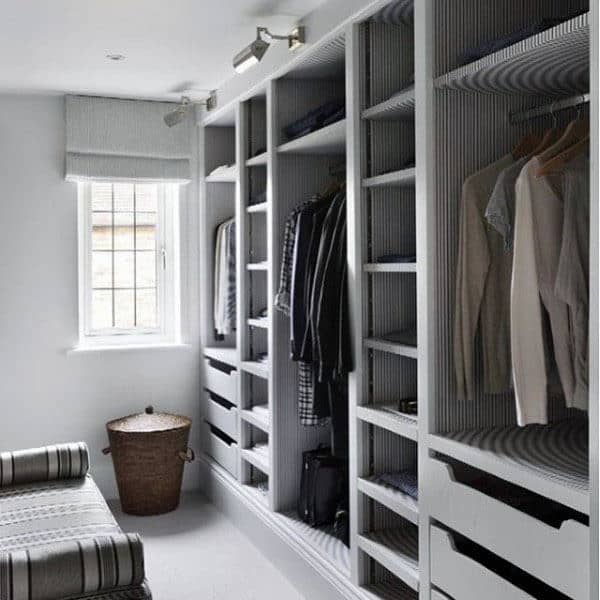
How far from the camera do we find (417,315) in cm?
251

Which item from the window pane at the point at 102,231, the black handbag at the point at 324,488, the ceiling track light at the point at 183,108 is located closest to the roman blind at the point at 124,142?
A: the window pane at the point at 102,231

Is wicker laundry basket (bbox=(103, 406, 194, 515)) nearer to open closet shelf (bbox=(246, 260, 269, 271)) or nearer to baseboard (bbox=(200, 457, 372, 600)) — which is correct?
baseboard (bbox=(200, 457, 372, 600))

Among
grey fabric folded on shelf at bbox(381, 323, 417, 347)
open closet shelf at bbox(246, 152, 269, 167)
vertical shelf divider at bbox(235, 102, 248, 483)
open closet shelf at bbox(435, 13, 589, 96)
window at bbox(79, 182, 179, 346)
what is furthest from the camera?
window at bbox(79, 182, 179, 346)

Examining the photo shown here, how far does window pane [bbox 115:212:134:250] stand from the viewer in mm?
4809

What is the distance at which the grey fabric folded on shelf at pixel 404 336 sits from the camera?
273 centimetres

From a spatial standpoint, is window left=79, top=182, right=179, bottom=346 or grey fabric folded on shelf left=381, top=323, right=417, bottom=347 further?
window left=79, top=182, right=179, bottom=346

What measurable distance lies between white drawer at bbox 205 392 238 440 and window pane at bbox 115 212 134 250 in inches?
41.6

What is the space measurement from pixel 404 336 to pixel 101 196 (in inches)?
103

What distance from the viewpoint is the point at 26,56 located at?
3660 millimetres

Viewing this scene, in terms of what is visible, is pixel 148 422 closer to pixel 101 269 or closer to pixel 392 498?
pixel 101 269

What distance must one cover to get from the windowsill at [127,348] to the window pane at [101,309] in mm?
151

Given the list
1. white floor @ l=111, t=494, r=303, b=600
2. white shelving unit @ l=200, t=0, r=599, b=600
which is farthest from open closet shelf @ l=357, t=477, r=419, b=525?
white floor @ l=111, t=494, r=303, b=600

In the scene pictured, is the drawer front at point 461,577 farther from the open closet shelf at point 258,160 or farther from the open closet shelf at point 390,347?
the open closet shelf at point 258,160

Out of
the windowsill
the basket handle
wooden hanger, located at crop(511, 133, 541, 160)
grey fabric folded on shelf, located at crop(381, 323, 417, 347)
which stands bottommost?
the basket handle
